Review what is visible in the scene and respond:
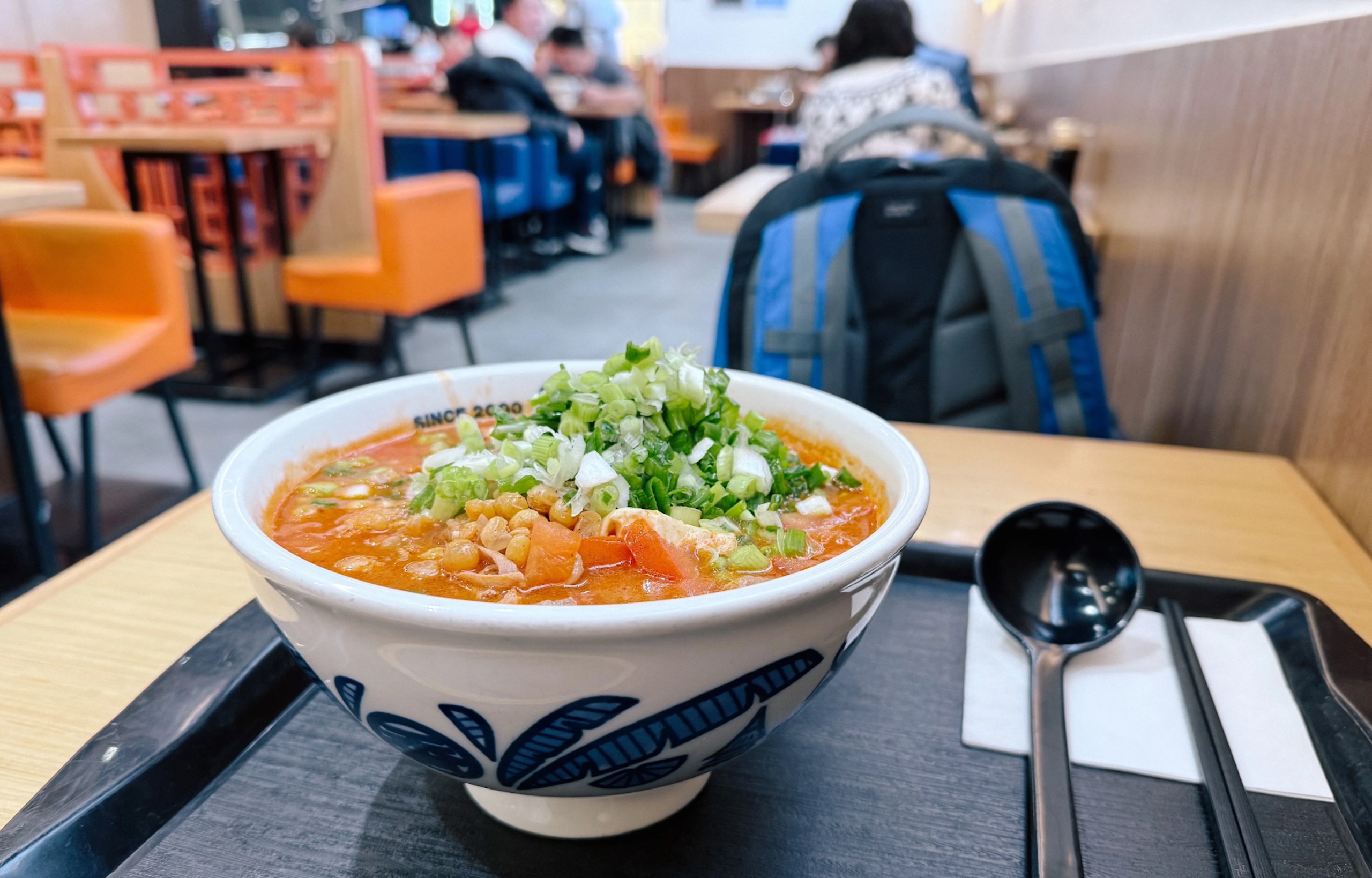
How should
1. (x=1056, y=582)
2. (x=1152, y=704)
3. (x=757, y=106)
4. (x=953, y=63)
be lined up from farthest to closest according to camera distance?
(x=757, y=106)
(x=953, y=63)
(x=1056, y=582)
(x=1152, y=704)

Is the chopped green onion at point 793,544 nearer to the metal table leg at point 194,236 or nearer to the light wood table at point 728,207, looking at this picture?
the light wood table at point 728,207

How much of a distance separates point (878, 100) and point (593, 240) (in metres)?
4.48

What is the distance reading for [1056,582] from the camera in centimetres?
69

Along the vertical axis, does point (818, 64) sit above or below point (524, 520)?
above

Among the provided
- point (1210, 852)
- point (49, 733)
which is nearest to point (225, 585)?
point (49, 733)

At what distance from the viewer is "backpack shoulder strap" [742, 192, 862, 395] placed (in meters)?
1.51

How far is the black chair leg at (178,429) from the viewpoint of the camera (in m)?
2.75

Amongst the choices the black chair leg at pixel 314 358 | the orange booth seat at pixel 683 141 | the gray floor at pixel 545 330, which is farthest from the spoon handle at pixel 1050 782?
the orange booth seat at pixel 683 141

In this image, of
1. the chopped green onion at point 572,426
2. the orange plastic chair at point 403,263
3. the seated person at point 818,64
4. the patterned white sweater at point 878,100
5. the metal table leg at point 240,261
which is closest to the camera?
the chopped green onion at point 572,426

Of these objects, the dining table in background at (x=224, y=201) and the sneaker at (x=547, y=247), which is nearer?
the dining table in background at (x=224, y=201)

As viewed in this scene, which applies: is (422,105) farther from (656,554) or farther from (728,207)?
(656,554)

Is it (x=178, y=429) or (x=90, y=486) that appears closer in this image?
(x=90, y=486)

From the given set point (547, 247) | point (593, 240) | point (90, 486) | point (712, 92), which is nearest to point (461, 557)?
point (90, 486)

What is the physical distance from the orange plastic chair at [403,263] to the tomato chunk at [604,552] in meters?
3.10
